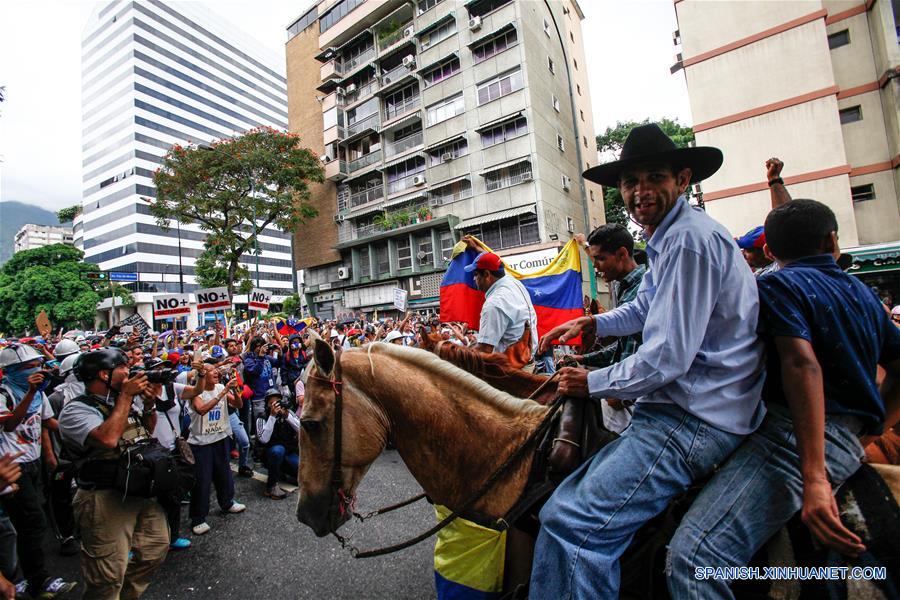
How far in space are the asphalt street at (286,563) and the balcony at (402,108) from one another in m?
31.2

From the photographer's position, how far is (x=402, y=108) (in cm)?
3253

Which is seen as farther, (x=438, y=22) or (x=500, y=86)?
(x=438, y=22)

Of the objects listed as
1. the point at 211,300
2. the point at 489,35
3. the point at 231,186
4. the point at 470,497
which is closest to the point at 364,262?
the point at 231,186

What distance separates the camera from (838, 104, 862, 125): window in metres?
17.4

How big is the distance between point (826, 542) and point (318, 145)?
40.9 metres

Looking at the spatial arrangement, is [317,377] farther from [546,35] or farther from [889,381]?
[546,35]

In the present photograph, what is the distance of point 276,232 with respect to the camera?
83.3m

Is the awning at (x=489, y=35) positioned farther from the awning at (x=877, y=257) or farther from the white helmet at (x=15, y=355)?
the white helmet at (x=15, y=355)

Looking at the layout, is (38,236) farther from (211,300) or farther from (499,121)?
(211,300)

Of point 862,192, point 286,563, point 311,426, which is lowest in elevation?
point 286,563

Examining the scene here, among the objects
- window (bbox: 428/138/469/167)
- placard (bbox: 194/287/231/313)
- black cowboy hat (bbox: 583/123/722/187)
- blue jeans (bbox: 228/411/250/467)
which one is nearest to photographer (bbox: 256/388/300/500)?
blue jeans (bbox: 228/411/250/467)

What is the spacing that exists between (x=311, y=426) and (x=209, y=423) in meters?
4.32

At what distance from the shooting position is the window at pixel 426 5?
30.7 meters

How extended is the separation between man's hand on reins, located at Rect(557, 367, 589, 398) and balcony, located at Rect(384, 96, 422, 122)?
3284cm
